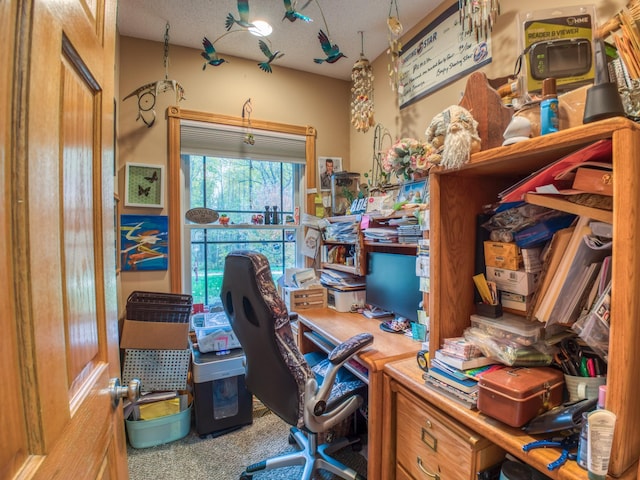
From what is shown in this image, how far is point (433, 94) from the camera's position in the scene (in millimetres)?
2023

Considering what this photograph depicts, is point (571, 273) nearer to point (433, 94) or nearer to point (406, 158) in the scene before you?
point (406, 158)

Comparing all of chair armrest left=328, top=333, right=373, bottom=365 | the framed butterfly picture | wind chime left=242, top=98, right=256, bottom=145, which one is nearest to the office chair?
chair armrest left=328, top=333, right=373, bottom=365

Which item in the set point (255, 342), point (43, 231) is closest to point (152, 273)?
point (255, 342)

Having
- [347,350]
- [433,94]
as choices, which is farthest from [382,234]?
[433,94]

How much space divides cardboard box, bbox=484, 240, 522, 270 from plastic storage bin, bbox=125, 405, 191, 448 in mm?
2015

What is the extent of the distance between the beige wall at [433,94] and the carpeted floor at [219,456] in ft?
7.10

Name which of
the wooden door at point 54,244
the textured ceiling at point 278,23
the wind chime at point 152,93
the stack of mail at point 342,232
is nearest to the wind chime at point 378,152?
the stack of mail at point 342,232

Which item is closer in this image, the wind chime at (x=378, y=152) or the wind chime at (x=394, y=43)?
the wind chime at (x=394, y=43)

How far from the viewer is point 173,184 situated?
7.71 feet

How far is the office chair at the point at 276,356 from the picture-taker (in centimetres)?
126

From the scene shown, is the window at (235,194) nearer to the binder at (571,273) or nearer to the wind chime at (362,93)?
Answer: the wind chime at (362,93)

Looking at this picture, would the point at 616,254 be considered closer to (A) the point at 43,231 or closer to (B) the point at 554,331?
(B) the point at 554,331

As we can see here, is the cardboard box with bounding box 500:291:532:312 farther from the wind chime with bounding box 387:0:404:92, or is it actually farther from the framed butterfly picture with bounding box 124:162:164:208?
the framed butterfly picture with bounding box 124:162:164:208

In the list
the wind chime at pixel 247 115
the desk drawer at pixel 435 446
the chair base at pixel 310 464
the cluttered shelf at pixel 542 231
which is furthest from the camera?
the wind chime at pixel 247 115
